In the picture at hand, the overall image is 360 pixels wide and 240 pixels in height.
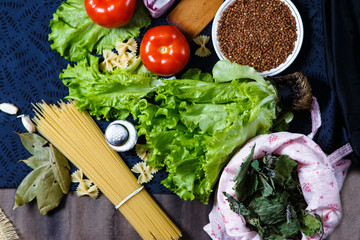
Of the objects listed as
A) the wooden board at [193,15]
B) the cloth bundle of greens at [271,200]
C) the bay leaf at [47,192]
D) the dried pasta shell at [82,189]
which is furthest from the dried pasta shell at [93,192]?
the wooden board at [193,15]

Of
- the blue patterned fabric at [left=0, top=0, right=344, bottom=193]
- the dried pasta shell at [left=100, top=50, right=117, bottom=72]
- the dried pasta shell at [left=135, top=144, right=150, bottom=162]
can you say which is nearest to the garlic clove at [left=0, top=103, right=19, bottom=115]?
the blue patterned fabric at [left=0, top=0, right=344, bottom=193]

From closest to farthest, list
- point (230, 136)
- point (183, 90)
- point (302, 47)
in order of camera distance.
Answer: point (230, 136), point (183, 90), point (302, 47)

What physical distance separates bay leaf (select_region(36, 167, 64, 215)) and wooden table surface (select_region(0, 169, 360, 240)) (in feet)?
0.15

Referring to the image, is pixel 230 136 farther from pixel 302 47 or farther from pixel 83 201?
pixel 83 201

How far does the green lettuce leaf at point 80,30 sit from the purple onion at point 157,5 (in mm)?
52

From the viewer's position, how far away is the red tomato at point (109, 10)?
4.11 ft

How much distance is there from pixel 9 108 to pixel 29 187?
31 centimetres

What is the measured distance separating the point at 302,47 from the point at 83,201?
38.6 inches

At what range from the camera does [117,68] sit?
1.35 m

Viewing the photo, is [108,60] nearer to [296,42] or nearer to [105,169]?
[105,169]

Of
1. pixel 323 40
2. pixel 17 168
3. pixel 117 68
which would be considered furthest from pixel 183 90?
pixel 17 168

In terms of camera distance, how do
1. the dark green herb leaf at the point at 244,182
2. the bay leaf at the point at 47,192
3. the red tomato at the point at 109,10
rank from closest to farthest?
the dark green herb leaf at the point at 244,182, the red tomato at the point at 109,10, the bay leaf at the point at 47,192

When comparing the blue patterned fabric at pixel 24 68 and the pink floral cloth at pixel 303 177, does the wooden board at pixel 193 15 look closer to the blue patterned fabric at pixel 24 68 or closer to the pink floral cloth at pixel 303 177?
the blue patterned fabric at pixel 24 68

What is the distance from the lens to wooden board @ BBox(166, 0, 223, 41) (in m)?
1.34
